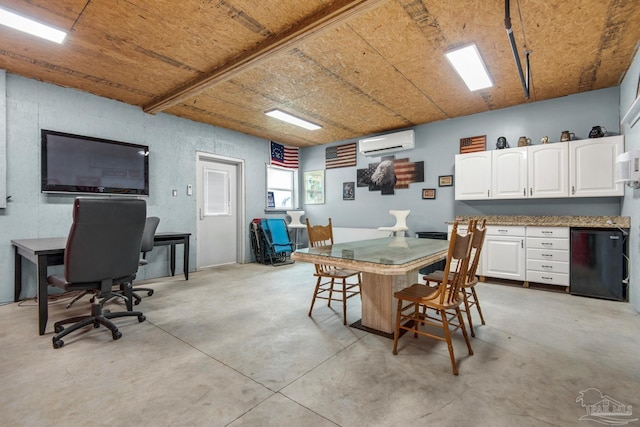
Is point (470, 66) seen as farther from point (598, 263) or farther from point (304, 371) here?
point (304, 371)

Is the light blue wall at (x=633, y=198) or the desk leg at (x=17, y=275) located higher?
the light blue wall at (x=633, y=198)

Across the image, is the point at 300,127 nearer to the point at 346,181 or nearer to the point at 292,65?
the point at 346,181

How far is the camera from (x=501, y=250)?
170 inches

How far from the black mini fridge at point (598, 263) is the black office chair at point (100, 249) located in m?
5.12

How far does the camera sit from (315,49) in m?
3.04

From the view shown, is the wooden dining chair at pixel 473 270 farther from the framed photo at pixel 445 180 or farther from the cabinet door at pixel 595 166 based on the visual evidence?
the framed photo at pixel 445 180

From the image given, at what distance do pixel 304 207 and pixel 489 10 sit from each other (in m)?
5.69

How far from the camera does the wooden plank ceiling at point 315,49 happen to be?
2439 mm

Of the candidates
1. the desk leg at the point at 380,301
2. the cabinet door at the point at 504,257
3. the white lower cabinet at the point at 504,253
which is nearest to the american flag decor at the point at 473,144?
the white lower cabinet at the point at 504,253

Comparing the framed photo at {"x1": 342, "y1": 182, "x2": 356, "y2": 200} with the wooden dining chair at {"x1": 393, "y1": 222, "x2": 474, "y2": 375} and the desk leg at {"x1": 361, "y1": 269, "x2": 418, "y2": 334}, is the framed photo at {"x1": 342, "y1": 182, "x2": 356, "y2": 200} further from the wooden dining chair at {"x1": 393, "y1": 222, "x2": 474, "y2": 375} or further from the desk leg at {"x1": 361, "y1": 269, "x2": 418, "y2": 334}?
the wooden dining chair at {"x1": 393, "y1": 222, "x2": 474, "y2": 375}

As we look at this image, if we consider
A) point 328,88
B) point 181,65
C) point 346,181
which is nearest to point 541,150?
point 328,88

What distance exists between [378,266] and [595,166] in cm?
388

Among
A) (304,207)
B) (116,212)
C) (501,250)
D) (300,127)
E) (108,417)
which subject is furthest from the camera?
(304,207)

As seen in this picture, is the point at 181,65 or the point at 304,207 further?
the point at 304,207
